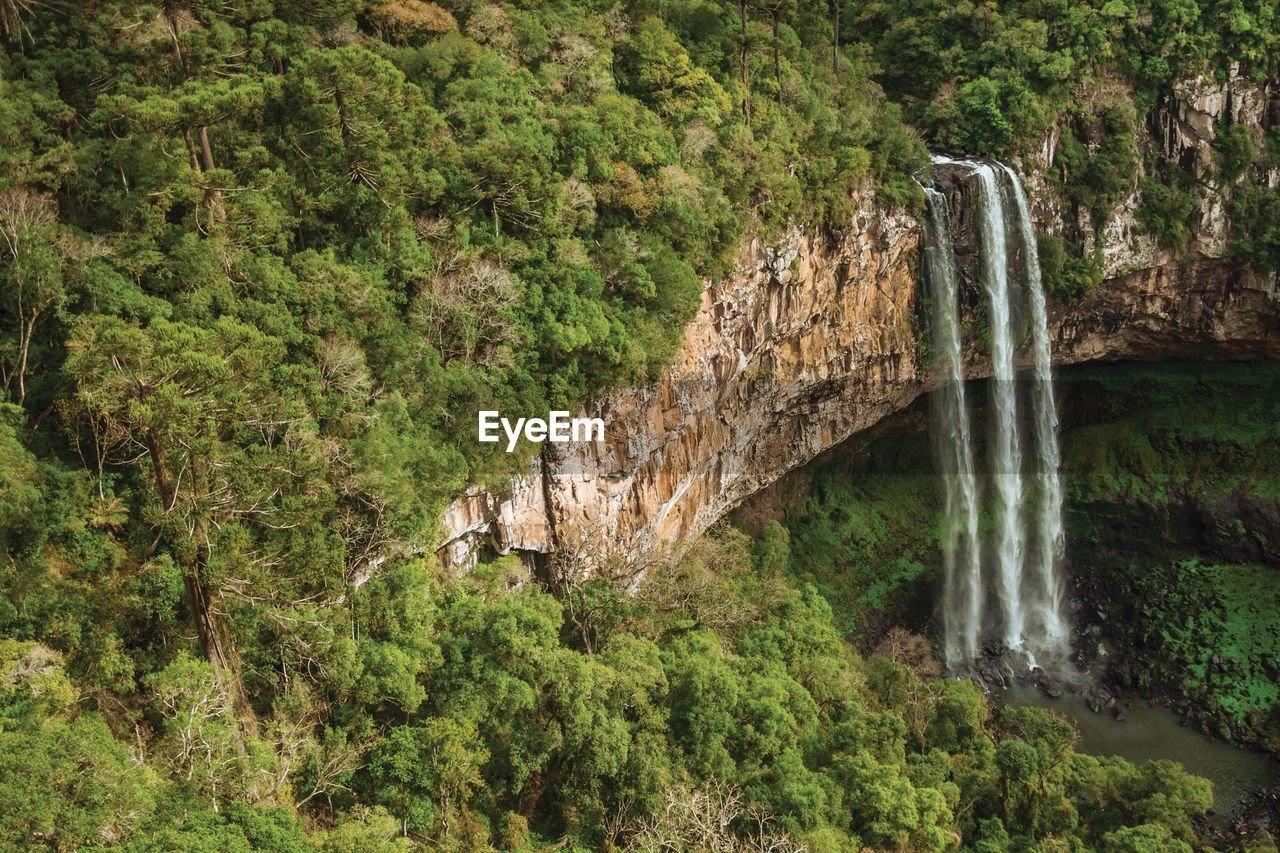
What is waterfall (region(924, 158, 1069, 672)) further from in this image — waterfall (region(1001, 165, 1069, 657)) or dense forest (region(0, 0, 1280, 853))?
dense forest (region(0, 0, 1280, 853))

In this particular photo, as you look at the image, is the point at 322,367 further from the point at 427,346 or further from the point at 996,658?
the point at 996,658

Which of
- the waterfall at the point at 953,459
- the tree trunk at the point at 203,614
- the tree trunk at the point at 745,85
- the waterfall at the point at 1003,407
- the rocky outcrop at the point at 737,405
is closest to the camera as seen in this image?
the tree trunk at the point at 203,614

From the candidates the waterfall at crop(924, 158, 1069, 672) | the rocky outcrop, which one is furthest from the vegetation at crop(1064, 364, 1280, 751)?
the rocky outcrop

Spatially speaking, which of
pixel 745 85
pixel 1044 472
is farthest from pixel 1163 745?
pixel 745 85

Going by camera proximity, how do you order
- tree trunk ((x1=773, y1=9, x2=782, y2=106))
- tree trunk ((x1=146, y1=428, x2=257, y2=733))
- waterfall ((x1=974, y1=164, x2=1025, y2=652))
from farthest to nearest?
waterfall ((x1=974, y1=164, x2=1025, y2=652)), tree trunk ((x1=773, y1=9, x2=782, y2=106)), tree trunk ((x1=146, y1=428, x2=257, y2=733))

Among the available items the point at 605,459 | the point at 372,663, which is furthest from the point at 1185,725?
the point at 372,663

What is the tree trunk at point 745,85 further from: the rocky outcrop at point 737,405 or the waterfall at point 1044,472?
the waterfall at point 1044,472

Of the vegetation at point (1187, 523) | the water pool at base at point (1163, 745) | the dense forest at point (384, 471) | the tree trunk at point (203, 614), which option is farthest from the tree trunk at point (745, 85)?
the vegetation at point (1187, 523)

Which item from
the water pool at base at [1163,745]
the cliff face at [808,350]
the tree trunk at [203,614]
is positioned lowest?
the water pool at base at [1163,745]
